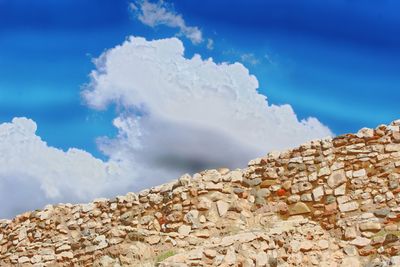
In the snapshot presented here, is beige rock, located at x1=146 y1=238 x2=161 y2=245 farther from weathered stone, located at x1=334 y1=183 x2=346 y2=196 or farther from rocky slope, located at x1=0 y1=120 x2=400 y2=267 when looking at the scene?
weathered stone, located at x1=334 y1=183 x2=346 y2=196

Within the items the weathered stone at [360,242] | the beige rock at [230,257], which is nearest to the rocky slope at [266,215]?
the weathered stone at [360,242]

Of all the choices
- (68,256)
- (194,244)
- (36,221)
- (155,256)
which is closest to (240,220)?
(194,244)

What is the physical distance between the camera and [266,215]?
12391mm

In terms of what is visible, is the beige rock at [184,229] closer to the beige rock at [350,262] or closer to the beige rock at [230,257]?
the beige rock at [230,257]

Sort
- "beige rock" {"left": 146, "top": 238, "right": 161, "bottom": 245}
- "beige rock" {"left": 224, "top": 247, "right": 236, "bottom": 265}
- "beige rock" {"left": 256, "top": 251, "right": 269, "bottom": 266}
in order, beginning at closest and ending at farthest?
"beige rock" {"left": 224, "top": 247, "right": 236, "bottom": 265}, "beige rock" {"left": 256, "top": 251, "right": 269, "bottom": 266}, "beige rock" {"left": 146, "top": 238, "right": 161, "bottom": 245}

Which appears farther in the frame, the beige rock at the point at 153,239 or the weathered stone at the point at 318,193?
the weathered stone at the point at 318,193

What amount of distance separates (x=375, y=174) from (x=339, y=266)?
8.02 feet

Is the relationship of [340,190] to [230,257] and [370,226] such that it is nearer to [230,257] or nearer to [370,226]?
[370,226]

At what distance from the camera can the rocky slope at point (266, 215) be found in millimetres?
10508

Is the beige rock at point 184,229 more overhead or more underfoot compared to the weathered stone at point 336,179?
more underfoot

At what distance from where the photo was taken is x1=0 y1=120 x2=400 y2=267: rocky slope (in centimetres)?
1051

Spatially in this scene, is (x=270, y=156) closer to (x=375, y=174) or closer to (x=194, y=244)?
(x=375, y=174)

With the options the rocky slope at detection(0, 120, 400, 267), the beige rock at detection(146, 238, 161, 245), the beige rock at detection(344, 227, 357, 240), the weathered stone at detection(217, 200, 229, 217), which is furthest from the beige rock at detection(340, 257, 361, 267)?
the beige rock at detection(146, 238, 161, 245)

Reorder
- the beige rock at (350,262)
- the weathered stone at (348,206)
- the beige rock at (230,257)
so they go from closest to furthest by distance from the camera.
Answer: the beige rock at (230,257), the beige rock at (350,262), the weathered stone at (348,206)
